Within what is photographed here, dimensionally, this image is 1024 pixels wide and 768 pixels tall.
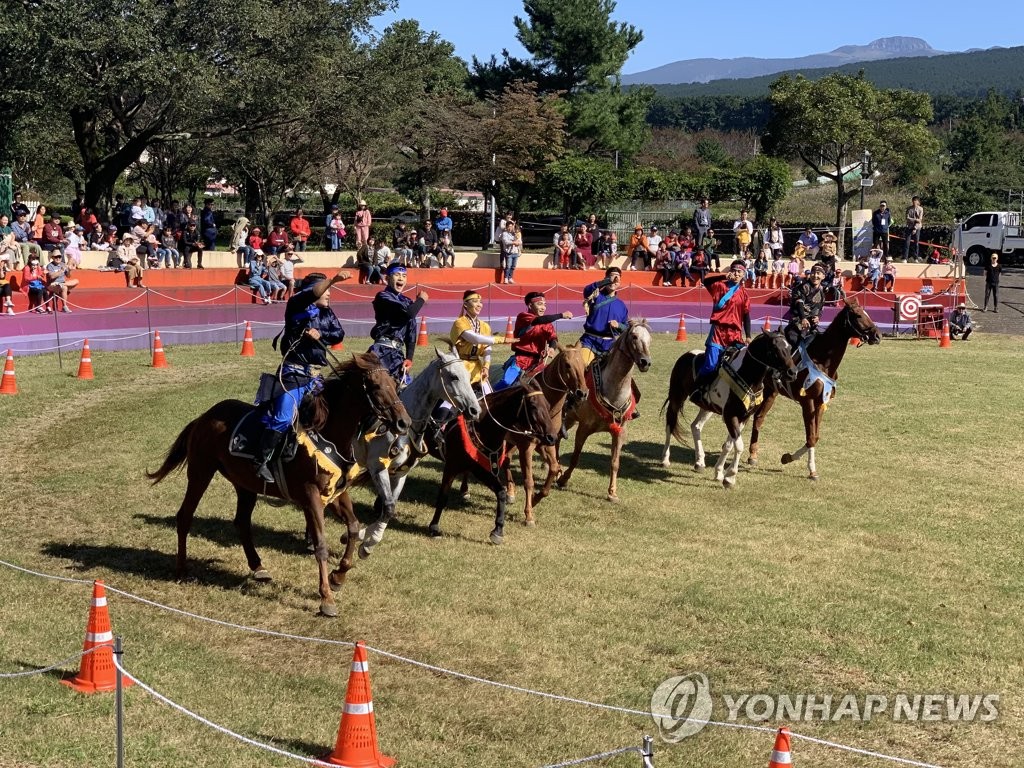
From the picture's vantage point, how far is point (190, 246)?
35.7 meters

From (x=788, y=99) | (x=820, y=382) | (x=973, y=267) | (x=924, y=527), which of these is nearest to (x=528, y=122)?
(x=788, y=99)

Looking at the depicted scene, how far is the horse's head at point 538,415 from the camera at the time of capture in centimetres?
1324

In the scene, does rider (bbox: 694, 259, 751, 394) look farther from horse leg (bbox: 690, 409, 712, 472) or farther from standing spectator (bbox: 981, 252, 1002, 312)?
standing spectator (bbox: 981, 252, 1002, 312)

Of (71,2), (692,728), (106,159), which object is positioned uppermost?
(71,2)

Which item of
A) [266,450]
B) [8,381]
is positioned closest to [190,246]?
[8,381]

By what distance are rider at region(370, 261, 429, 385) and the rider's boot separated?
2.94 metres

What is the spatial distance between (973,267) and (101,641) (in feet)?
171

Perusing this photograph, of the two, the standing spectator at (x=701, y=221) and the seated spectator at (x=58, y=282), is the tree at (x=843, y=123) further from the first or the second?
the seated spectator at (x=58, y=282)

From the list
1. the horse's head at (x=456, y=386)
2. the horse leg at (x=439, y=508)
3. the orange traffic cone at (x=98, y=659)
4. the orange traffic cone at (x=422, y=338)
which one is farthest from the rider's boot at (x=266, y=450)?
the orange traffic cone at (x=422, y=338)

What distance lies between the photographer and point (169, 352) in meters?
27.3

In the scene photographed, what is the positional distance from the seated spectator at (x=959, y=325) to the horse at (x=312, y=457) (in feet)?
90.5

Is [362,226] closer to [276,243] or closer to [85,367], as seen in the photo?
[276,243]

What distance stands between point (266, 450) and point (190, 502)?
146cm

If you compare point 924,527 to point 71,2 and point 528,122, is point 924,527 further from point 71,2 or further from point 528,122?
point 528,122
